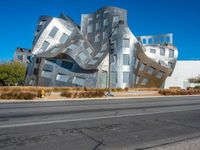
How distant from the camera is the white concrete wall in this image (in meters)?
71.2

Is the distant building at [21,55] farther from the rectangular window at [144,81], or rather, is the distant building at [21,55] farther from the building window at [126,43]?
the building window at [126,43]

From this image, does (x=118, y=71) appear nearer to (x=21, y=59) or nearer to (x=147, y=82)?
(x=147, y=82)

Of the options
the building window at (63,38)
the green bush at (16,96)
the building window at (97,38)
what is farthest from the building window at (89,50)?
the green bush at (16,96)

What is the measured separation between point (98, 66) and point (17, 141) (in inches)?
1553

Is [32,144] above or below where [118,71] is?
below

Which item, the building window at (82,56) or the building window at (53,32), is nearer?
the building window at (82,56)

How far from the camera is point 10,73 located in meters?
68.8

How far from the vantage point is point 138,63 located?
50938 mm

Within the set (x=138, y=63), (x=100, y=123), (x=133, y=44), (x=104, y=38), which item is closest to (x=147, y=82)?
(x=138, y=63)

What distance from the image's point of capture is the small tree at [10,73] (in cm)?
6671

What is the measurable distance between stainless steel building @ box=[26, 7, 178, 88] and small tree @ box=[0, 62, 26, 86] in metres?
18.7

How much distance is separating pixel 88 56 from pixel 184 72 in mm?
38777

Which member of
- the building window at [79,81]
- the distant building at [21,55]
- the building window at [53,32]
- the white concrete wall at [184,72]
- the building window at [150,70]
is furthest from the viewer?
the distant building at [21,55]

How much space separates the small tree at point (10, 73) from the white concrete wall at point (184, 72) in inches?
1771
